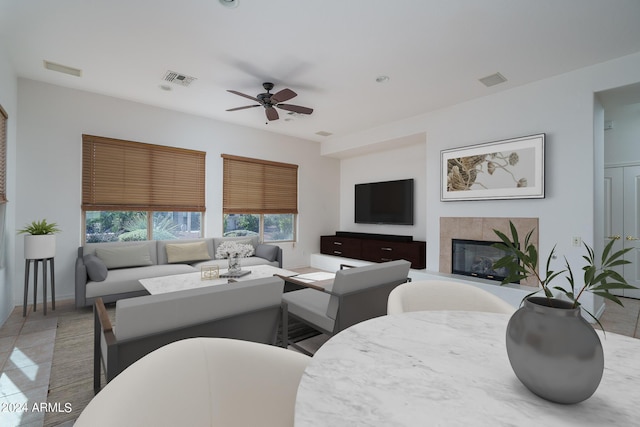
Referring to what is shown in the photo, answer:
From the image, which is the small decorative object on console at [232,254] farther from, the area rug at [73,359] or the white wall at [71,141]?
the white wall at [71,141]

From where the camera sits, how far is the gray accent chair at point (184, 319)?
4.77 feet

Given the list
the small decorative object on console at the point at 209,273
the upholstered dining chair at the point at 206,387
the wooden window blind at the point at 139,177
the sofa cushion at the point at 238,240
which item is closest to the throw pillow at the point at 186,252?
the sofa cushion at the point at 238,240

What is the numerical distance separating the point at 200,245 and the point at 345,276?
3286 millimetres

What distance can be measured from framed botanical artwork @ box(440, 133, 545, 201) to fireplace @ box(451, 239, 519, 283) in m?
0.68

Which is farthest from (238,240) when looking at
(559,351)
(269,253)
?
(559,351)

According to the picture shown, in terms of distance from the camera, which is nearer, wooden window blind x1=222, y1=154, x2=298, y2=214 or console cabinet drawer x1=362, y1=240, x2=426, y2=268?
console cabinet drawer x1=362, y1=240, x2=426, y2=268

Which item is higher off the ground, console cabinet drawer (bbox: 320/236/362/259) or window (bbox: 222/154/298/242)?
window (bbox: 222/154/298/242)

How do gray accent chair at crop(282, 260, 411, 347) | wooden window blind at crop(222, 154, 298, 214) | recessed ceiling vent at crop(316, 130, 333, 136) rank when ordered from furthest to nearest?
recessed ceiling vent at crop(316, 130, 333, 136) < wooden window blind at crop(222, 154, 298, 214) < gray accent chair at crop(282, 260, 411, 347)

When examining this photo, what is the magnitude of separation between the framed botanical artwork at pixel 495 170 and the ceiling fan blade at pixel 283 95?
2567 millimetres

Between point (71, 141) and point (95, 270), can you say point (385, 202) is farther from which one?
point (71, 141)

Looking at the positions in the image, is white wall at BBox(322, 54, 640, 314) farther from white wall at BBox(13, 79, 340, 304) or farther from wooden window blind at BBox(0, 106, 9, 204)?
wooden window blind at BBox(0, 106, 9, 204)

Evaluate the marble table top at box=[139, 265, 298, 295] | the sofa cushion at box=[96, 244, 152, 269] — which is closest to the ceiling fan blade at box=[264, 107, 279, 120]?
the marble table top at box=[139, 265, 298, 295]

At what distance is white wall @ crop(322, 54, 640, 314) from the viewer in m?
3.29

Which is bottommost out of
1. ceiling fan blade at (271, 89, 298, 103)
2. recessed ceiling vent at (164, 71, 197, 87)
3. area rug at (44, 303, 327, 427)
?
area rug at (44, 303, 327, 427)
